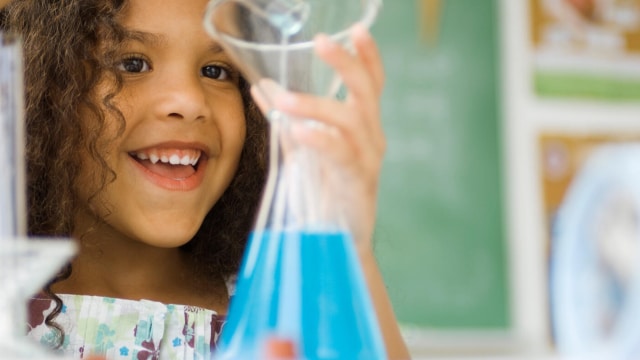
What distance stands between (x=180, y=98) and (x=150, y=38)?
0.21 feet

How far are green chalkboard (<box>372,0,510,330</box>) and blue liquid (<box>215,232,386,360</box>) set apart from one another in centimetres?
154

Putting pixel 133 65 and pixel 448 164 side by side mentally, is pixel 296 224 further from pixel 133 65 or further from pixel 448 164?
pixel 448 164

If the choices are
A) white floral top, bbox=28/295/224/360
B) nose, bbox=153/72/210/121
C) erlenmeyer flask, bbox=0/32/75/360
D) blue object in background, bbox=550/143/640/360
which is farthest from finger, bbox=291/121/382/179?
Answer: blue object in background, bbox=550/143/640/360

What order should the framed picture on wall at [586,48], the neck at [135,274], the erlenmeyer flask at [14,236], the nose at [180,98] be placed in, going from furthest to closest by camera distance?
the framed picture on wall at [586,48], the neck at [135,274], the nose at [180,98], the erlenmeyer flask at [14,236]

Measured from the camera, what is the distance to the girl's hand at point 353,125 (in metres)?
0.42

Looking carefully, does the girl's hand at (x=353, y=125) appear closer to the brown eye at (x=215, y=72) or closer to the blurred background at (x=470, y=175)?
the brown eye at (x=215, y=72)

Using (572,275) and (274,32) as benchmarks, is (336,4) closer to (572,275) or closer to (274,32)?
(274,32)

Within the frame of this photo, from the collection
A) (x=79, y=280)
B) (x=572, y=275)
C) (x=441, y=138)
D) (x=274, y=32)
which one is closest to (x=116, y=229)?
(x=79, y=280)

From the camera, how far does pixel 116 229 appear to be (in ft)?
2.72

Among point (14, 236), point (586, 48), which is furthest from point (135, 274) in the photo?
point (586, 48)

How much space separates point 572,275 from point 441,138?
46cm

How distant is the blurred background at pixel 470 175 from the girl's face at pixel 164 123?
1197 mm

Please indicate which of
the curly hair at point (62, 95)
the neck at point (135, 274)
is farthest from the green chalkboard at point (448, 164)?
the curly hair at point (62, 95)

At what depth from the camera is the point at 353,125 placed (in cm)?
44
